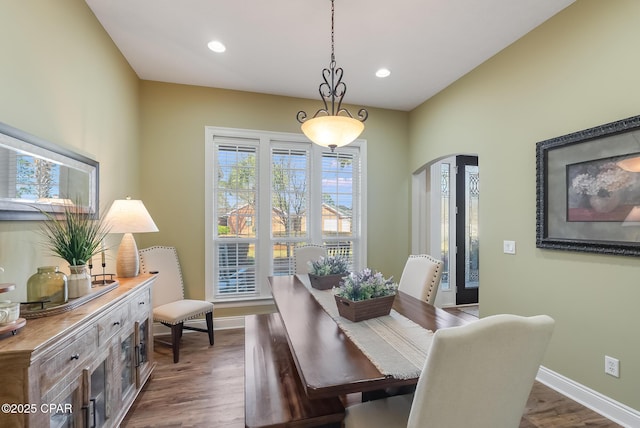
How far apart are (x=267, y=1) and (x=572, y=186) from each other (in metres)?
2.75

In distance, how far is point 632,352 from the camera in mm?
1941

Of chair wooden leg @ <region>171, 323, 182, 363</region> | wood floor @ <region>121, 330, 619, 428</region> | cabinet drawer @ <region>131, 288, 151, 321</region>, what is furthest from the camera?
chair wooden leg @ <region>171, 323, 182, 363</region>

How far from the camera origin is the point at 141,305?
2303 millimetres

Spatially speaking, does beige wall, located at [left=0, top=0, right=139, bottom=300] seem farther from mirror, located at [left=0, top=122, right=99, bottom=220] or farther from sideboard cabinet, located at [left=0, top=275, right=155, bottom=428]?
sideboard cabinet, located at [left=0, top=275, right=155, bottom=428]

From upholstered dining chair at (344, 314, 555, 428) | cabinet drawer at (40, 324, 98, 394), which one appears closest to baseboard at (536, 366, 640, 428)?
upholstered dining chair at (344, 314, 555, 428)

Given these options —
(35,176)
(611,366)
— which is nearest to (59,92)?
(35,176)

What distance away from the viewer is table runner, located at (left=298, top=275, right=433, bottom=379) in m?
1.21

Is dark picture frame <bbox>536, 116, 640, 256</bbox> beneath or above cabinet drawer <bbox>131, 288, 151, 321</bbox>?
above

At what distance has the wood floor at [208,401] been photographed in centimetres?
204

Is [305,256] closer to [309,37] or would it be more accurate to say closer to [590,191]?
[309,37]

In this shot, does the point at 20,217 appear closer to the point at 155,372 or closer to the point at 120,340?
the point at 120,340

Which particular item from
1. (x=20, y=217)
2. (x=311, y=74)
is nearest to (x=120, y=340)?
(x=20, y=217)

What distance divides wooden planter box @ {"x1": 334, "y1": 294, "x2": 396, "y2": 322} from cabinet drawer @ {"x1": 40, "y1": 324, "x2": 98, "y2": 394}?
136cm

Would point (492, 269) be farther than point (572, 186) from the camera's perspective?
Yes
